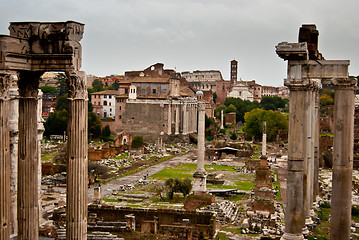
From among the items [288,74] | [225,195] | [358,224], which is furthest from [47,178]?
[288,74]

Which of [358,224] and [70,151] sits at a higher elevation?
[70,151]

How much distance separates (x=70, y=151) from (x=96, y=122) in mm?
54554

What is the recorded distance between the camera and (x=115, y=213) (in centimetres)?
2236

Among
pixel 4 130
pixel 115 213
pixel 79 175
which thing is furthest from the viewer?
pixel 115 213

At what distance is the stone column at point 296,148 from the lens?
11.2 meters

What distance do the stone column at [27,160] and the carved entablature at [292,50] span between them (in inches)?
219

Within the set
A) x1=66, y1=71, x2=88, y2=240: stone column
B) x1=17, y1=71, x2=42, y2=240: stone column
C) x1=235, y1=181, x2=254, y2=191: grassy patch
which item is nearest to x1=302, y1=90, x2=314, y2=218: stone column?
x1=66, y1=71, x2=88, y2=240: stone column

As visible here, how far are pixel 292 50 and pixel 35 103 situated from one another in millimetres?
5930

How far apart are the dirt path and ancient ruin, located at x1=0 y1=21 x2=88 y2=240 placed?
21.5 m

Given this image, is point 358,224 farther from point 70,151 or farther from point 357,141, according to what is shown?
point 357,141

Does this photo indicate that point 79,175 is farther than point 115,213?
No

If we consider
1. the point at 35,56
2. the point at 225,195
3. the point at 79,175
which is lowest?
the point at 225,195

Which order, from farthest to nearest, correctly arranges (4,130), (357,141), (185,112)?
(185,112) < (357,141) < (4,130)

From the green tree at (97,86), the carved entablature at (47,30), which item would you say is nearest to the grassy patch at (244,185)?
the carved entablature at (47,30)
